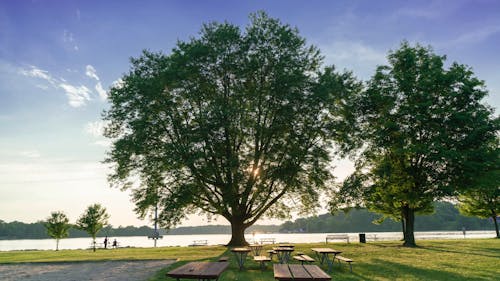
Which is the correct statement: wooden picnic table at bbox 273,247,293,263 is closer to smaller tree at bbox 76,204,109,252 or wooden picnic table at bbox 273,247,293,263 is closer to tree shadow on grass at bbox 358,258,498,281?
tree shadow on grass at bbox 358,258,498,281

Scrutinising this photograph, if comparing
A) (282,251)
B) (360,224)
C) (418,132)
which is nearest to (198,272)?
(282,251)

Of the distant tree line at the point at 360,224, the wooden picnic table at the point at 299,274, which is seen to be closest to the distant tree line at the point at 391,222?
the distant tree line at the point at 360,224

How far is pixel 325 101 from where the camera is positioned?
27969 mm

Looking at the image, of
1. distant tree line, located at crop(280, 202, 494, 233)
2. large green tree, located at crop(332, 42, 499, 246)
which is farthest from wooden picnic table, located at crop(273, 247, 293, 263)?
distant tree line, located at crop(280, 202, 494, 233)

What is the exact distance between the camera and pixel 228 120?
25.8 metres

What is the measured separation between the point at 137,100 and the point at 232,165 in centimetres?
927

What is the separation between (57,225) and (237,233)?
30.0m

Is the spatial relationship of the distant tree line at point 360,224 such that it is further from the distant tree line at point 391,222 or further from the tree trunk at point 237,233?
the tree trunk at point 237,233

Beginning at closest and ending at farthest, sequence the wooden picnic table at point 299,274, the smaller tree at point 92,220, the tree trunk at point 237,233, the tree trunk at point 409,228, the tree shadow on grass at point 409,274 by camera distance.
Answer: the wooden picnic table at point 299,274 → the tree shadow on grass at point 409,274 → the tree trunk at point 409,228 → the tree trunk at point 237,233 → the smaller tree at point 92,220

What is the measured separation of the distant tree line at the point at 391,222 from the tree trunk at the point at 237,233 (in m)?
79.2

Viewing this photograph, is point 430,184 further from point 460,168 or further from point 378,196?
point 378,196

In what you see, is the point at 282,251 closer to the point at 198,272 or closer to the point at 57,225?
the point at 198,272

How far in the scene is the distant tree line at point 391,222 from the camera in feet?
411

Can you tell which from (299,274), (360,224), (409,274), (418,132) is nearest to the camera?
(299,274)
